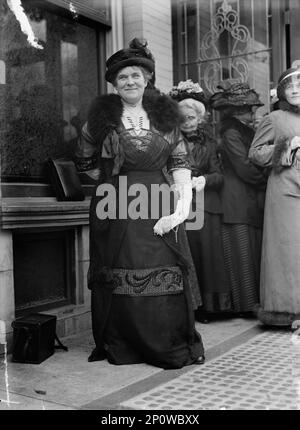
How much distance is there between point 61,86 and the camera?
16.3 ft

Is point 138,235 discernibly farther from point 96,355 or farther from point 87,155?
point 96,355

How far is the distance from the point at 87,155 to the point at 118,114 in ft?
1.15

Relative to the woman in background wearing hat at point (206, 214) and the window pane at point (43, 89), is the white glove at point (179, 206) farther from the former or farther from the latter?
the window pane at point (43, 89)

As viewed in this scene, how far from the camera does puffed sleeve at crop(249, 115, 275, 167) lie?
457cm

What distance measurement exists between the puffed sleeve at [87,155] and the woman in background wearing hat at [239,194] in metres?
1.60

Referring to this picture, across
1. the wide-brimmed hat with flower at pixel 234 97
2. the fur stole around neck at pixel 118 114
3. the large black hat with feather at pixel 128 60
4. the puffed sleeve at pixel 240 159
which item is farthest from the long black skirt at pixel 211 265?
the large black hat with feather at pixel 128 60

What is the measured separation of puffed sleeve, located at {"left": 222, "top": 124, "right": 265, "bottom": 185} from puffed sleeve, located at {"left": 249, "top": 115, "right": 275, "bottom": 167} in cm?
32

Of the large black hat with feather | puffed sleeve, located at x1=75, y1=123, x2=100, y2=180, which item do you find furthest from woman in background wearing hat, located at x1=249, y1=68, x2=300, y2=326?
puffed sleeve, located at x1=75, y1=123, x2=100, y2=180

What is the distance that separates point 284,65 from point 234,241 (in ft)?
6.98

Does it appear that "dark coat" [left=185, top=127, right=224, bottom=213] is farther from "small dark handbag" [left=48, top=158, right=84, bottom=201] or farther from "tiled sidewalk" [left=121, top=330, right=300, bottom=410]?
"tiled sidewalk" [left=121, top=330, right=300, bottom=410]

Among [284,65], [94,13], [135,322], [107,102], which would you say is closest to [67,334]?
[135,322]

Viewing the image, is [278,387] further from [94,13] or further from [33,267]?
[94,13]

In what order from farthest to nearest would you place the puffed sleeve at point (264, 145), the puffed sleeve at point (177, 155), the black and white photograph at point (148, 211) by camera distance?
the puffed sleeve at point (264, 145)
the puffed sleeve at point (177, 155)
the black and white photograph at point (148, 211)

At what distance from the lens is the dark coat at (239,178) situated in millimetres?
5023
